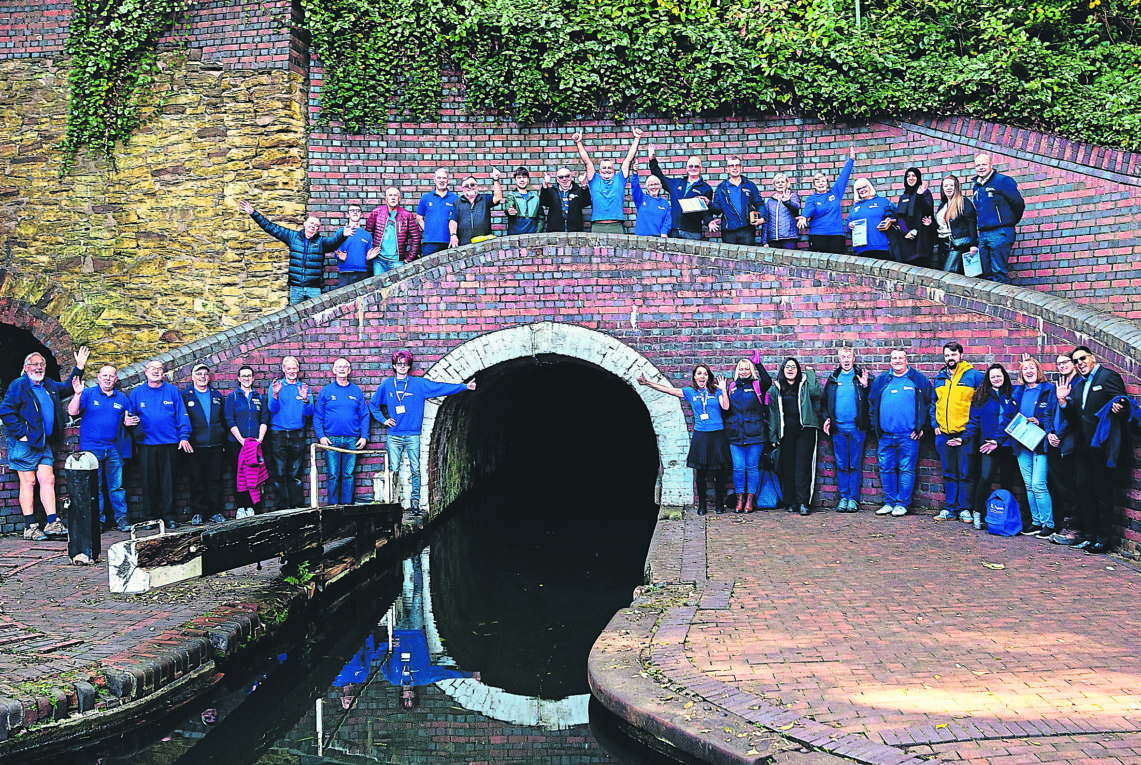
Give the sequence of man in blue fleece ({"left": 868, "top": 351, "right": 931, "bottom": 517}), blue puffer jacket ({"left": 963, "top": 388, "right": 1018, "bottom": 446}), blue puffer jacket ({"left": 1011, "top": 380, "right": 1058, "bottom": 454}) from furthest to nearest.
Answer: man in blue fleece ({"left": 868, "top": 351, "right": 931, "bottom": 517})
blue puffer jacket ({"left": 963, "top": 388, "right": 1018, "bottom": 446})
blue puffer jacket ({"left": 1011, "top": 380, "right": 1058, "bottom": 454})

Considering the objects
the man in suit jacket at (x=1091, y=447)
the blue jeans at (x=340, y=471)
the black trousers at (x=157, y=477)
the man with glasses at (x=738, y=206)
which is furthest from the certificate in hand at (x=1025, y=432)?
the black trousers at (x=157, y=477)

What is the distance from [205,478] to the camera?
10648mm

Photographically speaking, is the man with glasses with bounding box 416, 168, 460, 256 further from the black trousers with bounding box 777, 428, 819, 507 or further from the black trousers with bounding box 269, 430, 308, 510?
the black trousers with bounding box 777, 428, 819, 507

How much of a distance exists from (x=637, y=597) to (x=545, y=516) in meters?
6.26

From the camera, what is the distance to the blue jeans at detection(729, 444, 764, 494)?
33.3 feet

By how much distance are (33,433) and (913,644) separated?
27.4ft

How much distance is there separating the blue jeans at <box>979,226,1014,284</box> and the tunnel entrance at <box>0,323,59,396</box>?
1257 cm

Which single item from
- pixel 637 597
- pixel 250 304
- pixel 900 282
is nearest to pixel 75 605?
pixel 637 597

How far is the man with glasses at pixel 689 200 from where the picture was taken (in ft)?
37.7

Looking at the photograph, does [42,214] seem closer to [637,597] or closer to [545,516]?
[545,516]

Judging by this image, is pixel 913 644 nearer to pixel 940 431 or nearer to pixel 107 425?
pixel 940 431

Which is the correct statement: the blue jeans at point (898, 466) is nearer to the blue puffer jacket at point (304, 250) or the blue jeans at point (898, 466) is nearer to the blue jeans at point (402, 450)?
the blue jeans at point (402, 450)

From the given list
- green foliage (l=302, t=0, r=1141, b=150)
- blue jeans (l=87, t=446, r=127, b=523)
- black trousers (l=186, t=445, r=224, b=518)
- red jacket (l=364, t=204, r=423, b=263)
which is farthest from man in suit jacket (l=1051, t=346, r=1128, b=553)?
blue jeans (l=87, t=446, r=127, b=523)

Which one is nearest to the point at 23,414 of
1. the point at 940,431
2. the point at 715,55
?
the point at 940,431
